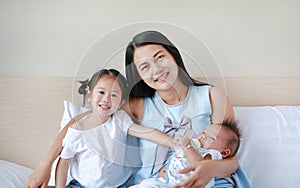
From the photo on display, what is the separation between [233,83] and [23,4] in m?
0.96

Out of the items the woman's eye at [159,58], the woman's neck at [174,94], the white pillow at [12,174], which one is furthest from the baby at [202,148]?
the white pillow at [12,174]

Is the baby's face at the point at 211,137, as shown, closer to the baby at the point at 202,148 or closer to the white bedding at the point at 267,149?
the baby at the point at 202,148

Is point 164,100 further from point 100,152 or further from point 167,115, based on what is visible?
point 100,152

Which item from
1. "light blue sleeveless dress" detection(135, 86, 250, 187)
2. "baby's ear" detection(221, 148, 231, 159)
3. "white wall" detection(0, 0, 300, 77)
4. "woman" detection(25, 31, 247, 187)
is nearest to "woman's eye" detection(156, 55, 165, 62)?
"woman" detection(25, 31, 247, 187)

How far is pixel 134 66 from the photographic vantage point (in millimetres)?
1253

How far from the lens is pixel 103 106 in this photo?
130cm

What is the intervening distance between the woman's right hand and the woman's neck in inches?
16.9

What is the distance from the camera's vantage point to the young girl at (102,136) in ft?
4.23

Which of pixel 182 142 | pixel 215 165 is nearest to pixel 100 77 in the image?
pixel 182 142

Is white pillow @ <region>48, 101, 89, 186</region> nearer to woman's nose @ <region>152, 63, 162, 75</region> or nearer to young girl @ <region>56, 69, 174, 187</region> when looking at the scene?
young girl @ <region>56, 69, 174, 187</region>

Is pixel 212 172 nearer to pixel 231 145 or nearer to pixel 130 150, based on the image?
pixel 231 145

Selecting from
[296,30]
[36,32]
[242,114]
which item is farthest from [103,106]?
[296,30]

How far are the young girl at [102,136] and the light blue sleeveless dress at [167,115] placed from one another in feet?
0.08

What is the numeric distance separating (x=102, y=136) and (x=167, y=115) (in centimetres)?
20
